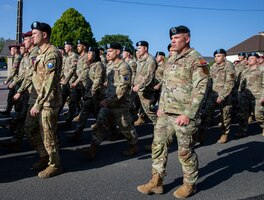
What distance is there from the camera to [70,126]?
8234 millimetres

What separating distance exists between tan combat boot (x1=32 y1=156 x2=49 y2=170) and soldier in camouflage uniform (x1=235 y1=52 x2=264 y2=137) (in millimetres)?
4774

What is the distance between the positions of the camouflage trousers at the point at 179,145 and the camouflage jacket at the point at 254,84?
4666 mm

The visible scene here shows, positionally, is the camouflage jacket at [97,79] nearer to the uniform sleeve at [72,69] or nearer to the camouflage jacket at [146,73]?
the camouflage jacket at [146,73]

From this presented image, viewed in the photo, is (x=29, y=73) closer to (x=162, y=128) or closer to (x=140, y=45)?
(x=162, y=128)

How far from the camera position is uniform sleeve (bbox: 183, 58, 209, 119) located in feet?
12.4

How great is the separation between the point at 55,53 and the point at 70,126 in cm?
408

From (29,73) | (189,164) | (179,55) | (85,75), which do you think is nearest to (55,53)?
(29,73)

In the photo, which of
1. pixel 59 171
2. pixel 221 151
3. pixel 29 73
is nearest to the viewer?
pixel 59 171

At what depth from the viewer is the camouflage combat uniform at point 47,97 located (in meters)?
4.30

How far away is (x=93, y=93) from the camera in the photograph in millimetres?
6504

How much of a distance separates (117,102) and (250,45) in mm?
52197

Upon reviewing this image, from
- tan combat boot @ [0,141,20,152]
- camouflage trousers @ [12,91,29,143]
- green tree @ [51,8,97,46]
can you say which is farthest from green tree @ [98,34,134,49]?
tan combat boot @ [0,141,20,152]

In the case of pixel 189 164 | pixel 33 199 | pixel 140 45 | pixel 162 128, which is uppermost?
pixel 140 45

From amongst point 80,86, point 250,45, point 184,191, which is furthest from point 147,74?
point 250,45
